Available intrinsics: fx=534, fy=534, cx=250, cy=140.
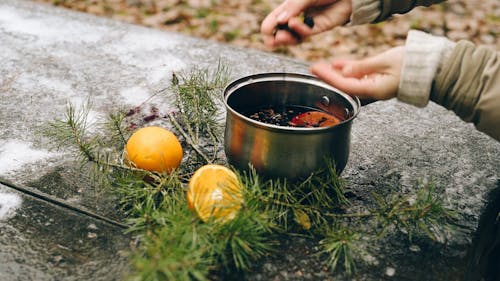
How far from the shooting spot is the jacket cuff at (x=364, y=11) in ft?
5.83

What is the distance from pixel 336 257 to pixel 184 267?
444 millimetres

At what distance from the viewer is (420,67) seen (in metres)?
1.33

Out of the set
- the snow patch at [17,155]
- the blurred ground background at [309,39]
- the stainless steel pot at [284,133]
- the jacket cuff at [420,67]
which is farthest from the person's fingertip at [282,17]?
the blurred ground background at [309,39]

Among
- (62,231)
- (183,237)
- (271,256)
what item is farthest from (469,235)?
(62,231)

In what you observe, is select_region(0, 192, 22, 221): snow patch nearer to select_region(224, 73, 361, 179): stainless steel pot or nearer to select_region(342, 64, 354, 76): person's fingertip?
select_region(224, 73, 361, 179): stainless steel pot

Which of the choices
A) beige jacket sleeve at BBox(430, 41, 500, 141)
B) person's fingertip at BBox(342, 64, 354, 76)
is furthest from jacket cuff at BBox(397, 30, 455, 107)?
person's fingertip at BBox(342, 64, 354, 76)

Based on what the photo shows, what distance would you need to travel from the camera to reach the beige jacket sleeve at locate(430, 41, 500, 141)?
1332 mm

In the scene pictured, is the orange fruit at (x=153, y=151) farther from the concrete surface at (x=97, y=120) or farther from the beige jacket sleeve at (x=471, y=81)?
the beige jacket sleeve at (x=471, y=81)

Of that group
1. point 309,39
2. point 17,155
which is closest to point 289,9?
point 17,155

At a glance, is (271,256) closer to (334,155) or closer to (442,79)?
(334,155)

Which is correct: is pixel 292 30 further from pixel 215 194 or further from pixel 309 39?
pixel 309 39

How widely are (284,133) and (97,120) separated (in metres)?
0.89

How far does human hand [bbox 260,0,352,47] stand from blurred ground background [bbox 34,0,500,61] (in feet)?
6.55

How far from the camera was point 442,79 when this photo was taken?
1.34 metres
